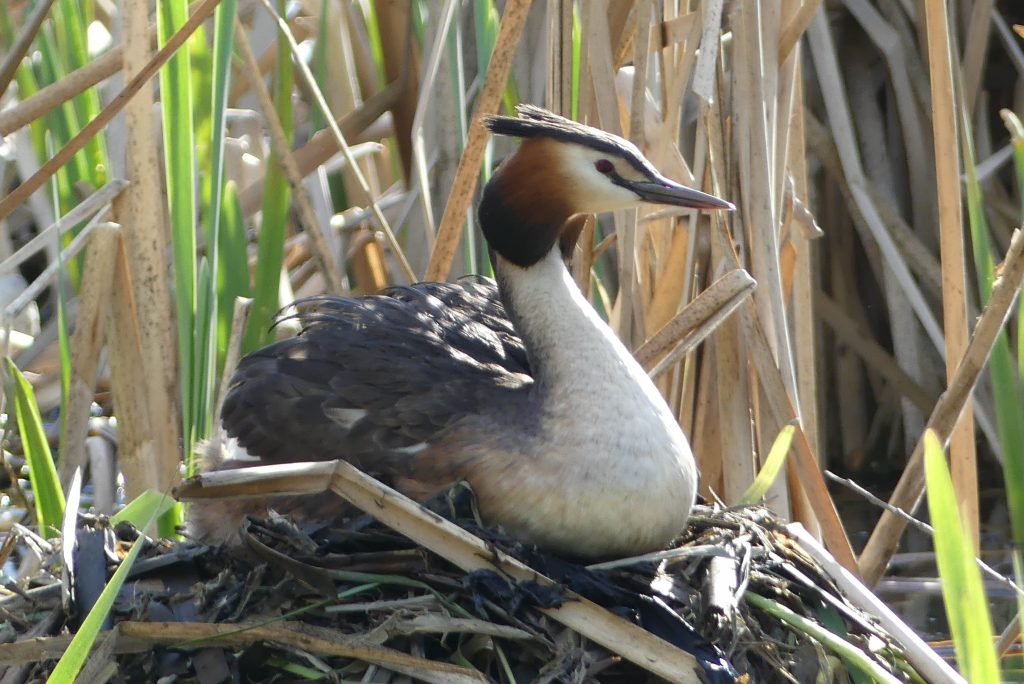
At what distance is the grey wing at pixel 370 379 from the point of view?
2.57m

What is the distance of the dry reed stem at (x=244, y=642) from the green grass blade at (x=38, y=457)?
522 mm

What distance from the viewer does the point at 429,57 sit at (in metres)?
3.36

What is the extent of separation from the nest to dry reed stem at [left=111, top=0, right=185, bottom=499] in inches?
21.0

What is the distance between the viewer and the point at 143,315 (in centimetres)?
303

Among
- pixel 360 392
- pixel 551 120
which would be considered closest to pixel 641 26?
pixel 551 120

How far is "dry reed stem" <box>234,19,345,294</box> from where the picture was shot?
3205 millimetres

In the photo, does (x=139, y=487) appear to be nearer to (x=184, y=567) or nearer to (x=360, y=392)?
(x=184, y=567)

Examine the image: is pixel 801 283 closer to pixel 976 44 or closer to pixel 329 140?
pixel 976 44

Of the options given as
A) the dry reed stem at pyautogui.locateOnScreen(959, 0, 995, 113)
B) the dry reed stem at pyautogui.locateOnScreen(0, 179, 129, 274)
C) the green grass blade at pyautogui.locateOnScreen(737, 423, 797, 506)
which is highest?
the dry reed stem at pyautogui.locateOnScreen(959, 0, 995, 113)

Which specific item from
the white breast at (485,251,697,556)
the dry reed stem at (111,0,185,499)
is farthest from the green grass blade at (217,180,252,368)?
the white breast at (485,251,697,556)

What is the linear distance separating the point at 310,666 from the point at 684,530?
787 millimetres

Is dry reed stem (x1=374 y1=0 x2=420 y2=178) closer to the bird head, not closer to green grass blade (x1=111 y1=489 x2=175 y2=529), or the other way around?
the bird head

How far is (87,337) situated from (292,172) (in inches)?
23.3

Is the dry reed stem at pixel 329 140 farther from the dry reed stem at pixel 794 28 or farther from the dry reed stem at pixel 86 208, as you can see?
the dry reed stem at pixel 794 28
